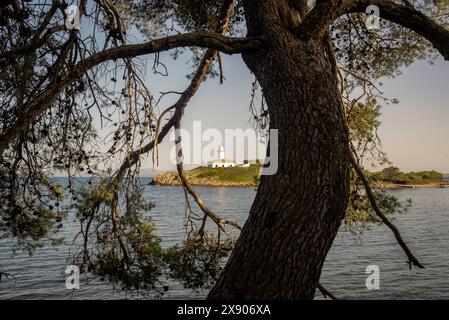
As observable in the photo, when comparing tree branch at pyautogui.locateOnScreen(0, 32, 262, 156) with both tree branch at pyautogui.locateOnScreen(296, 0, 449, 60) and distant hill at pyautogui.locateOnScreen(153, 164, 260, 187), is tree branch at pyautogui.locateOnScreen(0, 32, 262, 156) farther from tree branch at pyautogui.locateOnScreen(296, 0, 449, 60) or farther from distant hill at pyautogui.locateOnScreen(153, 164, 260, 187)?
distant hill at pyautogui.locateOnScreen(153, 164, 260, 187)

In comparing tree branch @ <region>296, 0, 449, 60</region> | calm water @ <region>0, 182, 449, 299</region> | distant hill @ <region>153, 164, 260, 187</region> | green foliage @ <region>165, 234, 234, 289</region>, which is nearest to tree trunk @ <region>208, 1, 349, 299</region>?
tree branch @ <region>296, 0, 449, 60</region>

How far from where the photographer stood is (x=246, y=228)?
2457mm

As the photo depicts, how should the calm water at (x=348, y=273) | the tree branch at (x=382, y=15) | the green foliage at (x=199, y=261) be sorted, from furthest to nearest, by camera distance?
the calm water at (x=348, y=273) < the green foliage at (x=199, y=261) < the tree branch at (x=382, y=15)

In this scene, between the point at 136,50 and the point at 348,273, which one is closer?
the point at 136,50

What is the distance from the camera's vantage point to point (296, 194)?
2330 mm

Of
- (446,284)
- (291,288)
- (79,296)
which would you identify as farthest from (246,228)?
(446,284)

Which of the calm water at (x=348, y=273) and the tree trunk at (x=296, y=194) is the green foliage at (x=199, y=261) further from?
the calm water at (x=348, y=273)

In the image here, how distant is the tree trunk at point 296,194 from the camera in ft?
7.53

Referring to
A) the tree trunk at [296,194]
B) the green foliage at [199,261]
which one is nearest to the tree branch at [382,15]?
the tree trunk at [296,194]

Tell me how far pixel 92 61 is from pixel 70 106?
50 cm

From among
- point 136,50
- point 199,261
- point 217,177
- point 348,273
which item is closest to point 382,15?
point 136,50

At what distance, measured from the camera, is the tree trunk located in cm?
229

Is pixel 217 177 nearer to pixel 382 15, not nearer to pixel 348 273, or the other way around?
pixel 348 273
